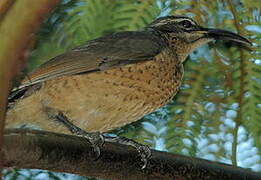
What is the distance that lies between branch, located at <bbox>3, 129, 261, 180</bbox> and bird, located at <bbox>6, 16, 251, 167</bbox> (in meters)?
0.67

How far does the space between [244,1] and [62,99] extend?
87 centimetres

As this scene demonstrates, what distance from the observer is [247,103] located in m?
2.12

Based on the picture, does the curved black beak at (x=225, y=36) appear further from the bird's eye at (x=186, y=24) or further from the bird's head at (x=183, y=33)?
the bird's eye at (x=186, y=24)

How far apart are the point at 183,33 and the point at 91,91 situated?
33.2 inches

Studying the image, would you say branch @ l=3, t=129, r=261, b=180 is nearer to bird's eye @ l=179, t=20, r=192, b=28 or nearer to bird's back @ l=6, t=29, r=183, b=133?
bird's back @ l=6, t=29, r=183, b=133

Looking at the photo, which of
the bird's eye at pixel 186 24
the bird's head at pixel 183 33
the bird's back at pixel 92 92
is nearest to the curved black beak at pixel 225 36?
the bird's head at pixel 183 33

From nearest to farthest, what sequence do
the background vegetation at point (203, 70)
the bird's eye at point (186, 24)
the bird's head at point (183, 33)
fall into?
the background vegetation at point (203, 70), the bird's head at point (183, 33), the bird's eye at point (186, 24)

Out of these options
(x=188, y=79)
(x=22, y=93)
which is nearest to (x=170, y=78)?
(x=188, y=79)

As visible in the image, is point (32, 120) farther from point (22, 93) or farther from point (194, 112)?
point (194, 112)

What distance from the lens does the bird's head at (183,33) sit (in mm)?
2744

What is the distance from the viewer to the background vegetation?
6.85 ft

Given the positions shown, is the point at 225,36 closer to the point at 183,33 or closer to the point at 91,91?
the point at 91,91

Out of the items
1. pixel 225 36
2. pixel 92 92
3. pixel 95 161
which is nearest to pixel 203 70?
pixel 225 36

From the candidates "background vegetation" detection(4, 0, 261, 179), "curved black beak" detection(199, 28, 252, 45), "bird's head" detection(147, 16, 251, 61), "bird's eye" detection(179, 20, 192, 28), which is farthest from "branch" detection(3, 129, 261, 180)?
"bird's eye" detection(179, 20, 192, 28)
